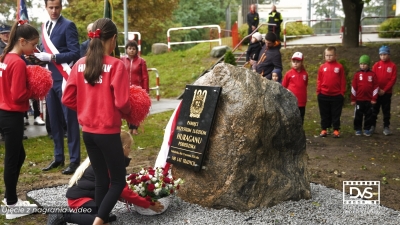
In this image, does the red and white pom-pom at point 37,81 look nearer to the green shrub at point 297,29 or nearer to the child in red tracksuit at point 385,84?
the child in red tracksuit at point 385,84

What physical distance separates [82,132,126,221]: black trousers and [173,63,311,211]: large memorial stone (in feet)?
4.22

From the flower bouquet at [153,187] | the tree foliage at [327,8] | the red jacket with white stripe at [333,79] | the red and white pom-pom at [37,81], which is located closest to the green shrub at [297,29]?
the tree foliage at [327,8]

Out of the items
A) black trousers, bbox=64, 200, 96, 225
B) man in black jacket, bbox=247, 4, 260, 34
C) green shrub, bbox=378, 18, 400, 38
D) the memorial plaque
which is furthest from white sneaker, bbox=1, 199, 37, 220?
green shrub, bbox=378, 18, 400, 38

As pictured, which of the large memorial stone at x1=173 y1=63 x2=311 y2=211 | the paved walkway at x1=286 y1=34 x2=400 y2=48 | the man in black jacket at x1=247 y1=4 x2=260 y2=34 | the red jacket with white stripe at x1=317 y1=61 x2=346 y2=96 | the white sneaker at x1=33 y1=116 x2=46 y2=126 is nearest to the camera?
the large memorial stone at x1=173 y1=63 x2=311 y2=211

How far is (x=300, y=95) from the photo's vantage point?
10.4m

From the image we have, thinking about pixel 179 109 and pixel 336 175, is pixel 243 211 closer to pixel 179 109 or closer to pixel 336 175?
pixel 179 109

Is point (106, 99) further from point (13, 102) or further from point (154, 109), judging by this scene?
point (154, 109)

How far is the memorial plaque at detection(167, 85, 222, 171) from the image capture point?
5.91m

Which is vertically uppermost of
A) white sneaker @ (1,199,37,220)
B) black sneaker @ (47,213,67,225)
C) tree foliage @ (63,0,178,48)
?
tree foliage @ (63,0,178,48)

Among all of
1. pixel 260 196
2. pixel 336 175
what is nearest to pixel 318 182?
pixel 336 175

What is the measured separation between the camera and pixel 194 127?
19.9ft

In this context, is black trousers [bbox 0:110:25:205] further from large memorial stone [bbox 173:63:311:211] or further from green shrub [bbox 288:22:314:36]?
green shrub [bbox 288:22:314:36]

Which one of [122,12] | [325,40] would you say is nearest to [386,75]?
[325,40]

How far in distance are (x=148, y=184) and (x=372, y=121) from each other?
22.3 feet
